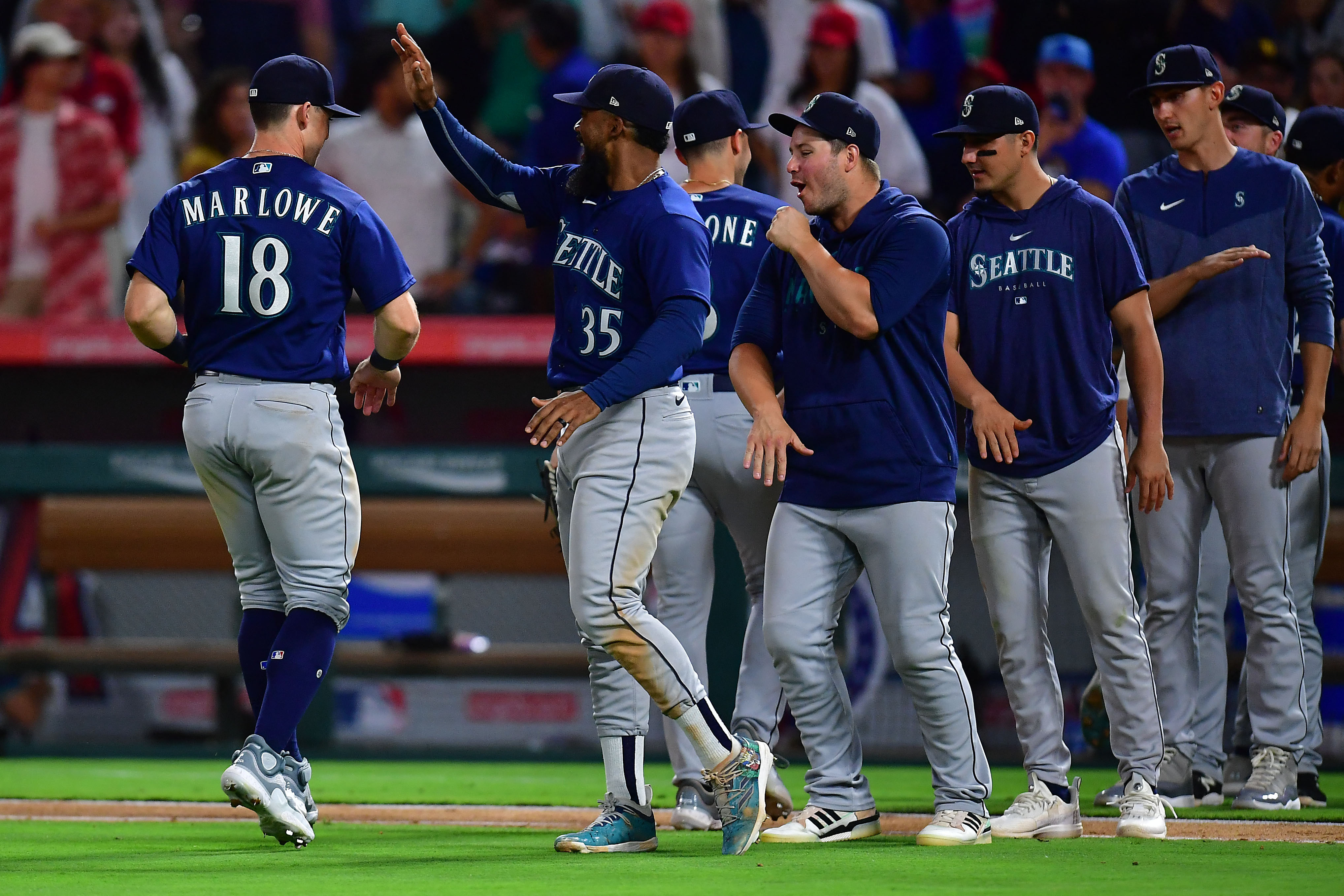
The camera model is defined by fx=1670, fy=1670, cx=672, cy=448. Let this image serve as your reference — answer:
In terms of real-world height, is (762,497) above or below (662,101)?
below

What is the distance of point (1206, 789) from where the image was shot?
17.2 ft

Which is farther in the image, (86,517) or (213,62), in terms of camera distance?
(213,62)

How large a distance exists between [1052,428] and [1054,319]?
29 centimetres

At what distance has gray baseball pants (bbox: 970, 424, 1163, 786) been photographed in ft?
14.4

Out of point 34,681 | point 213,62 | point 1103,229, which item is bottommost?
point 34,681

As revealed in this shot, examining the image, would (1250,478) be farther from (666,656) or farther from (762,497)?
(666,656)

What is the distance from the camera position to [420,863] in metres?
3.84

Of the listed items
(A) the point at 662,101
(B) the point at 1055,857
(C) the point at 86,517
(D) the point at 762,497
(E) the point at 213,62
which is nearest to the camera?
(B) the point at 1055,857

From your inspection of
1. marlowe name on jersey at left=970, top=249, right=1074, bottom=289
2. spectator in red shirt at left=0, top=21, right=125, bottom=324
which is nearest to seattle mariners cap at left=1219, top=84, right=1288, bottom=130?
marlowe name on jersey at left=970, top=249, right=1074, bottom=289

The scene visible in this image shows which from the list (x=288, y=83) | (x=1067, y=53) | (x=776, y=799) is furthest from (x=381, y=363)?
(x=1067, y=53)

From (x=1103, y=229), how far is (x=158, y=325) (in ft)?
8.08

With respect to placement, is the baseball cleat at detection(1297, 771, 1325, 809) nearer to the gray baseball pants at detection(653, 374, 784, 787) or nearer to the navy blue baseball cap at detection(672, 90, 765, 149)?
the gray baseball pants at detection(653, 374, 784, 787)

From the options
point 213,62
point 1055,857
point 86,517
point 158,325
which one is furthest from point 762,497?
point 213,62

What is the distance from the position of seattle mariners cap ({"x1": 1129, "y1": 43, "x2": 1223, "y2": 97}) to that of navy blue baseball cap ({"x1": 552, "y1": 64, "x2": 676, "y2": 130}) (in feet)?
5.73
